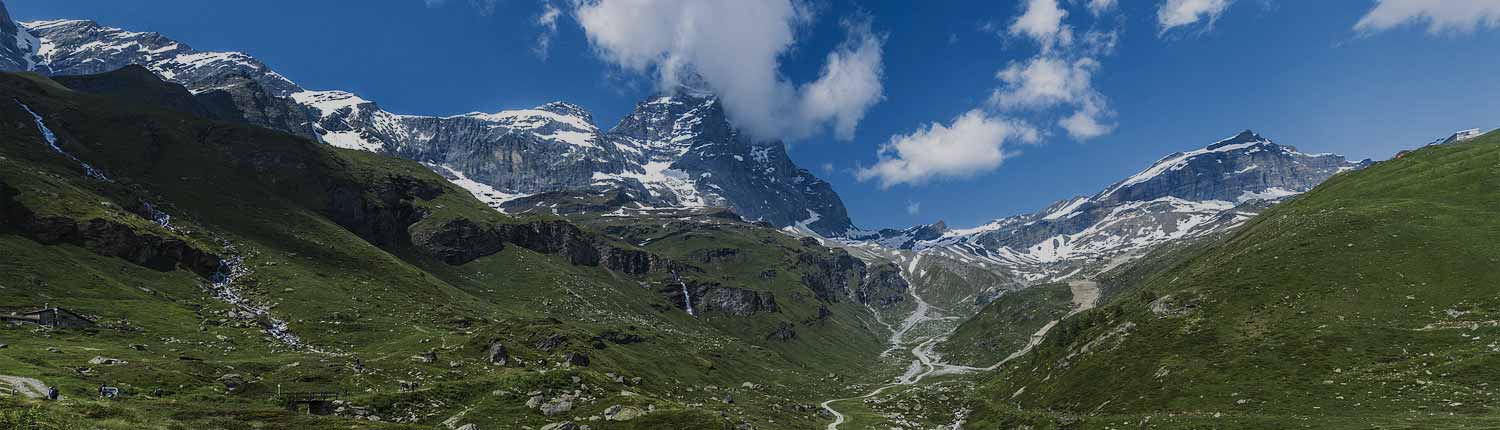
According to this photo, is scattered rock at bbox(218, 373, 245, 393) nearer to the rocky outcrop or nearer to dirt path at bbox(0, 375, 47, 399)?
dirt path at bbox(0, 375, 47, 399)

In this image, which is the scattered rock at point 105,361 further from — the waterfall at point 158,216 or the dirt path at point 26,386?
the waterfall at point 158,216

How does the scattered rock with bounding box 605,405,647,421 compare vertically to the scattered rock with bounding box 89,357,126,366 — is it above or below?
below

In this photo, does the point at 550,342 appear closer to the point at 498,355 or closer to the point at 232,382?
the point at 498,355

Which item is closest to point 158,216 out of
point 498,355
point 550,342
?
point 550,342

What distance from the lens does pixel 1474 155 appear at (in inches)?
6122

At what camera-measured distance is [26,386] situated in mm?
54438

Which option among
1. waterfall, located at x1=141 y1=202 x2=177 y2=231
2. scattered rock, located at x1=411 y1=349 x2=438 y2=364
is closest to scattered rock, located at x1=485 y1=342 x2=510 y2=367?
scattered rock, located at x1=411 y1=349 x2=438 y2=364

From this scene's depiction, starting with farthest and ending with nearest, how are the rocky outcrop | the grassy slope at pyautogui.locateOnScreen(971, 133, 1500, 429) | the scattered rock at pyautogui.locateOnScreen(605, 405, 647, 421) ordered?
the rocky outcrop → the scattered rock at pyautogui.locateOnScreen(605, 405, 647, 421) → the grassy slope at pyautogui.locateOnScreen(971, 133, 1500, 429)

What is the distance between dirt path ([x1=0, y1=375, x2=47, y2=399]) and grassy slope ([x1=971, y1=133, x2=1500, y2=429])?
110m

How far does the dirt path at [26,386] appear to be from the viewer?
5075 centimetres

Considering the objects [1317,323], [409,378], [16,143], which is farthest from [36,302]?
[1317,323]

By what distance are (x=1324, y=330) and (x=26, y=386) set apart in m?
152

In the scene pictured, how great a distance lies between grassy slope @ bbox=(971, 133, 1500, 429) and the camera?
77938 millimetres

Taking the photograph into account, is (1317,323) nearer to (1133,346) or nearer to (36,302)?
(1133,346)
